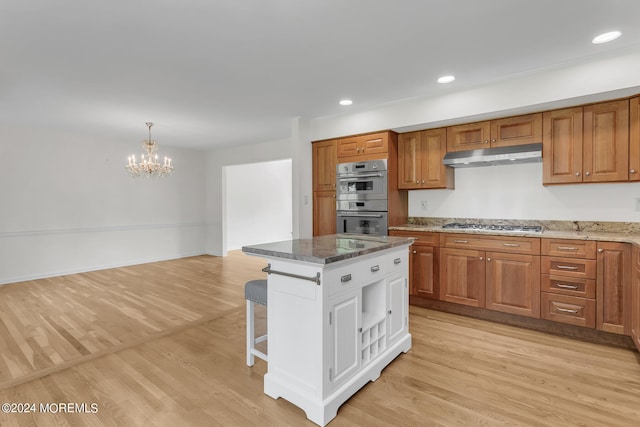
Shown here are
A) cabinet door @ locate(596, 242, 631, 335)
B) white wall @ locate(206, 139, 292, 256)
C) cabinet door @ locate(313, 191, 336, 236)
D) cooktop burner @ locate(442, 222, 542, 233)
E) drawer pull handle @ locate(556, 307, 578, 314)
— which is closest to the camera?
cabinet door @ locate(596, 242, 631, 335)

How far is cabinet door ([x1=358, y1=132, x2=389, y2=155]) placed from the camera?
13.3ft

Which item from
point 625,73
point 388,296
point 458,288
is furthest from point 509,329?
point 625,73

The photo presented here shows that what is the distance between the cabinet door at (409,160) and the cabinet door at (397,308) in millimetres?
1756

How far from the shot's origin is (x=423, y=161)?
3.99 m

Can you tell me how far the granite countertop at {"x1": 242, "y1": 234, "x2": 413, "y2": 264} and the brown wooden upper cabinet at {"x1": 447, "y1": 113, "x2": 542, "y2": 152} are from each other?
1783 millimetres

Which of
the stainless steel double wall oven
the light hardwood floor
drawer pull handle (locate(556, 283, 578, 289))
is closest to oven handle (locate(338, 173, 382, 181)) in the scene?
the stainless steel double wall oven

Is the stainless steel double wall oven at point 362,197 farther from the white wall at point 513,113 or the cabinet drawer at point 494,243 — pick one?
the cabinet drawer at point 494,243

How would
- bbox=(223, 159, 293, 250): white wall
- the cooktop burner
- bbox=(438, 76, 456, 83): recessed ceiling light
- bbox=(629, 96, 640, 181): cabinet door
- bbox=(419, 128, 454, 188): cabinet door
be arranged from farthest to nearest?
bbox=(223, 159, 293, 250): white wall
bbox=(419, 128, 454, 188): cabinet door
the cooktop burner
bbox=(438, 76, 456, 83): recessed ceiling light
bbox=(629, 96, 640, 181): cabinet door

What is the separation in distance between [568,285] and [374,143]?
2523mm

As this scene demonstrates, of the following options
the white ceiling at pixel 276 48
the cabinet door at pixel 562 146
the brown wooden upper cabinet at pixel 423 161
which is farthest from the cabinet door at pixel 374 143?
the cabinet door at pixel 562 146

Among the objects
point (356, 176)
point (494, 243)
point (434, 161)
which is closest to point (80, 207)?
point (356, 176)

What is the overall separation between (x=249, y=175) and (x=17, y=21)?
253 inches

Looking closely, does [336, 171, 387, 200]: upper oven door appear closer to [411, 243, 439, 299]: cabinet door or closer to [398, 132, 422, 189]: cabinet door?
[398, 132, 422, 189]: cabinet door

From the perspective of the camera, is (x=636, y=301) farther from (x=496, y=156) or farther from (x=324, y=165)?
(x=324, y=165)
